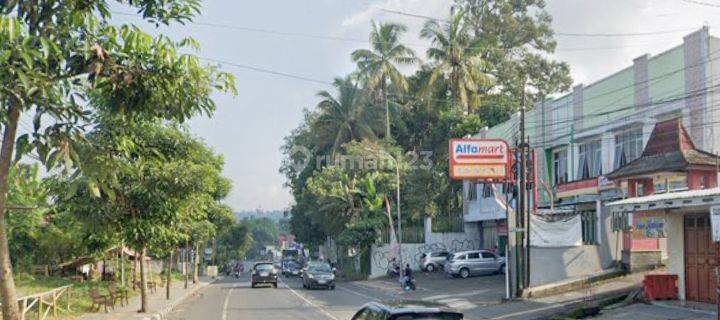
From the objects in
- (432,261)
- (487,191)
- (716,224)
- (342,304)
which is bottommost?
(342,304)

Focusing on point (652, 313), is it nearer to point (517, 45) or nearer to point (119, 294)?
point (119, 294)

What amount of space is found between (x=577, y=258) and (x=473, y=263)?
15.3 m

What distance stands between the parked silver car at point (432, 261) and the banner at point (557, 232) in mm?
21289

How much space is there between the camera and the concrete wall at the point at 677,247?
22.0m

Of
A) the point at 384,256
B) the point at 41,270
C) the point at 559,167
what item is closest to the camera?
the point at 41,270

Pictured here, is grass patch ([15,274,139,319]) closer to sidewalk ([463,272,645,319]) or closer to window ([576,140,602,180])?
sidewalk ([463,272,645,319])

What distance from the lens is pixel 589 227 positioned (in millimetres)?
30906

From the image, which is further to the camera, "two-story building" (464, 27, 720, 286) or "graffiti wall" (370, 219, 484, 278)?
"graffiti wall" (370, 219, 484, 278)

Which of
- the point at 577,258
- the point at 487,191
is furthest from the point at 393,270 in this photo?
the point at 577,258

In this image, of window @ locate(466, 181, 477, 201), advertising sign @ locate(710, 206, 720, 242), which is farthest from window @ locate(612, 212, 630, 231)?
window @ locate(466, 181, 477, 201)

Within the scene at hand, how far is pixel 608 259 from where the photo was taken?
29.3m

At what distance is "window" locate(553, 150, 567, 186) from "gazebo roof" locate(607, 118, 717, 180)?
11.4 meters

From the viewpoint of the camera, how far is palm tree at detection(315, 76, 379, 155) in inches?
2450

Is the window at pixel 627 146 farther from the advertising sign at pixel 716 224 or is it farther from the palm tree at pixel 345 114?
the palm tree at pixel 345 114
